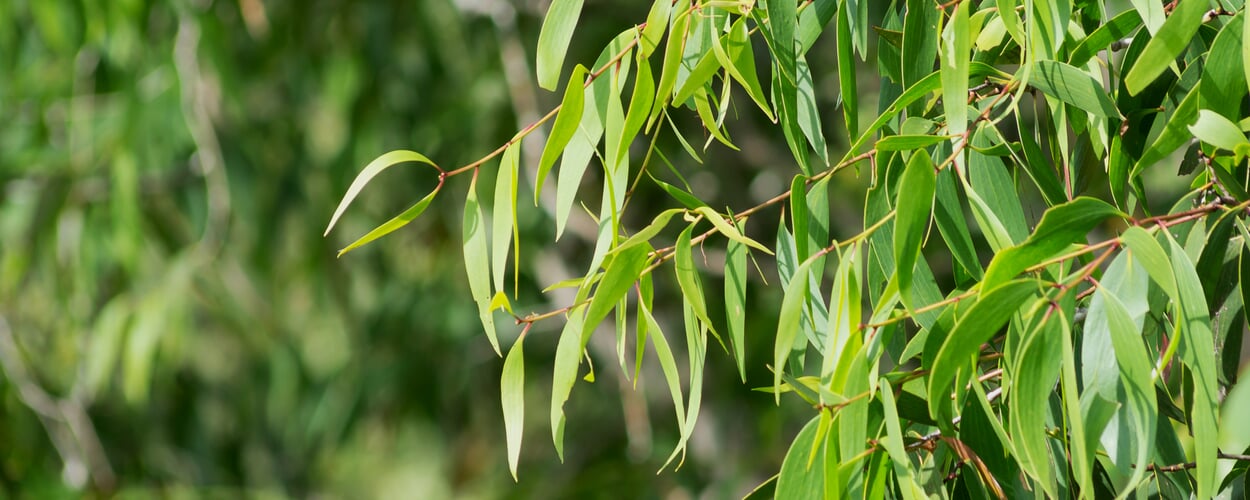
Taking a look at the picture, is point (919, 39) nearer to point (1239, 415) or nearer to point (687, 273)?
point (687, 273)

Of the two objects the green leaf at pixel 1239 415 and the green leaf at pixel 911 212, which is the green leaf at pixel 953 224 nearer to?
the green leaf at pixel 911 212

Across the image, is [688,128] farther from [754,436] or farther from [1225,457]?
[1225,457]

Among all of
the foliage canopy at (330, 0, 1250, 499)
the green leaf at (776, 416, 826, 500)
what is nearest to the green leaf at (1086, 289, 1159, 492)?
the foliage canopy at (330, 0, 1250, 499)

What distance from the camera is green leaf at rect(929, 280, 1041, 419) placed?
362mm

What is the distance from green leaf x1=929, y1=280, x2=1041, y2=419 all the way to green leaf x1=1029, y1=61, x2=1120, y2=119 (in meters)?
0.09

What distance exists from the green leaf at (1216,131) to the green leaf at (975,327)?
72 millimetres

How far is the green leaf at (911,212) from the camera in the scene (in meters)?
0.37

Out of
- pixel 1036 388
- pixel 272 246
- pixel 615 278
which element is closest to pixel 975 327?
pixel 1036 388

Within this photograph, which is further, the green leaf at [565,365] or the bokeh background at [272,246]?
the bokeh background at [272,246]

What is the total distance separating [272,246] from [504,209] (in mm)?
1650

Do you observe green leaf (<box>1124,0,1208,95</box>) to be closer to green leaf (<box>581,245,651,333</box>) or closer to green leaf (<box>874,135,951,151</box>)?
green leaf (<box>874,135,951,151</box>)

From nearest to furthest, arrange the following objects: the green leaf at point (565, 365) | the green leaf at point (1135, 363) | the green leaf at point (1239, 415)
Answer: the green leaf at point (1239, 415) → the green leaf at point (1135, 363) → the green leaf at point (565, 365)

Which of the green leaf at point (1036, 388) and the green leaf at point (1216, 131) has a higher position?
the green leaf at point (1216, 131)

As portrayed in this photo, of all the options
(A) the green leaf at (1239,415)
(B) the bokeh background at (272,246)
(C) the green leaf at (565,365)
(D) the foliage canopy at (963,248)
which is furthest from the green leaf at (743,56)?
(B) the bokeh background at (272,246)
